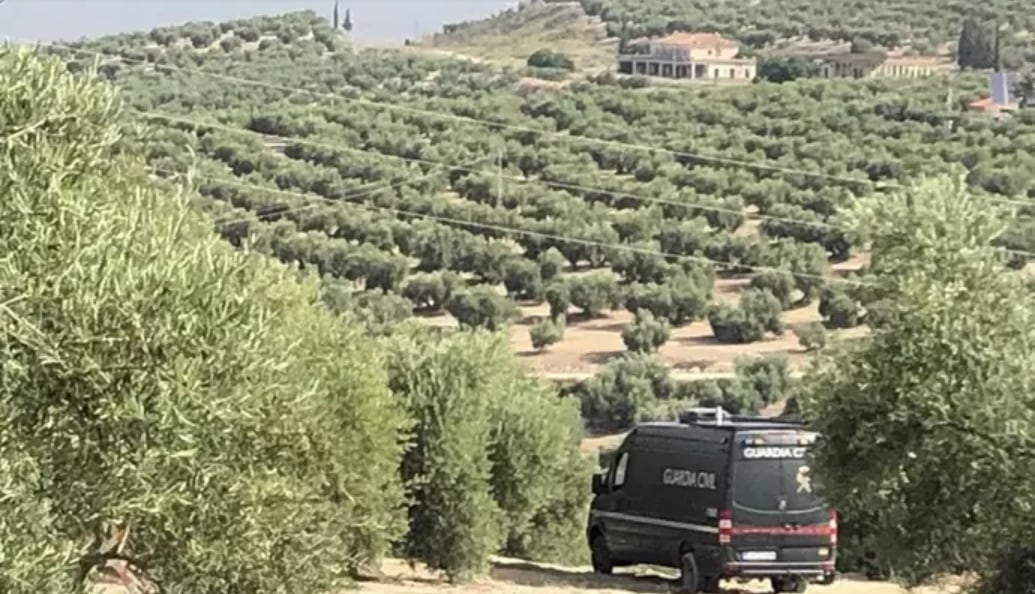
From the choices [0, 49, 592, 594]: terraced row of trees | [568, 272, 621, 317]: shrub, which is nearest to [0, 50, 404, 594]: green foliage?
[0, 49, 592, 594]: terraced row of trees

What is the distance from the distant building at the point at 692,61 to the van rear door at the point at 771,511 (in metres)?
62.6

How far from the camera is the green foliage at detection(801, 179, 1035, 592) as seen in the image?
44.8 feet

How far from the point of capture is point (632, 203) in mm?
60094

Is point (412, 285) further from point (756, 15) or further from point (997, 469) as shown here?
point (756, 15)

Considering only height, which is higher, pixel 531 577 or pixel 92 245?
pixel 92 245

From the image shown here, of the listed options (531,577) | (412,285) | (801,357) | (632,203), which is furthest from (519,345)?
(531,577)

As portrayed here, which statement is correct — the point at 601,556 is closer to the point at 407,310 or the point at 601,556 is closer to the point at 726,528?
the point at 726,528

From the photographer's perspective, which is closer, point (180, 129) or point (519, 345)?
point (519, 345)

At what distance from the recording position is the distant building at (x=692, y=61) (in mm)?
87875

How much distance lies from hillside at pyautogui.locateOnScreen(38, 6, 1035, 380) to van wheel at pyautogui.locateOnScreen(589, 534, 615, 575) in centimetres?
1148

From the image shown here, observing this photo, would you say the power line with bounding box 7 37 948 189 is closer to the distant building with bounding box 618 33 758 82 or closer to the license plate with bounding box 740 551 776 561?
the distant building with bounding box 618 33 758 82

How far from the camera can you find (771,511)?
23.7 meters

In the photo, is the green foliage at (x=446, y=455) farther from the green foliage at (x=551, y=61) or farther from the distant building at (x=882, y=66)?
the green foliage at (x=551, y=61)

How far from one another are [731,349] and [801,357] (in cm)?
484
